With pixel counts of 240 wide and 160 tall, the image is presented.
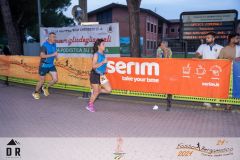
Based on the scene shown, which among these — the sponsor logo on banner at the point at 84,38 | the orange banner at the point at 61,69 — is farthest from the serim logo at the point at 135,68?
the sponsor logo on banner at the point at 84,38

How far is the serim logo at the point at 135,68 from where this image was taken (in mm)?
9008

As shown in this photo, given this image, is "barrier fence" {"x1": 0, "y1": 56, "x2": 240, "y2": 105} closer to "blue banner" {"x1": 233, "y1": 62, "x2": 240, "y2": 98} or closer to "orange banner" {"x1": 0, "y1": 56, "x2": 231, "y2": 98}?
"orange banner" {"x1": 0, "y1": 56, "x2": 231, "y2": 98}

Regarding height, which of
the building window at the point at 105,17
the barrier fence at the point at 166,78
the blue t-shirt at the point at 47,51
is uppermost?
the building window at the point at 105,17

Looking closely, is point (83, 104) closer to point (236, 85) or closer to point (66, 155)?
point (236, 85)

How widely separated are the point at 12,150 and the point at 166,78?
16.2 feet

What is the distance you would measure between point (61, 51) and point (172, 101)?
5682 mm

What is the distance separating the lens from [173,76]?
8766 mm

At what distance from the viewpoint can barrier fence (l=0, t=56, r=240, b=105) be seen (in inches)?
328

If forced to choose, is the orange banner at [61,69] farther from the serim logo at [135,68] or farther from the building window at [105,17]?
the building window at [105,17]

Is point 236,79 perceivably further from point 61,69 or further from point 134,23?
point 61,69

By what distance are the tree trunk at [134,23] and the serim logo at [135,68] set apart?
3221mm

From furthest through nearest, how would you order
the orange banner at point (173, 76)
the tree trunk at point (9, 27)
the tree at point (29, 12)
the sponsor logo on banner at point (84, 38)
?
the tree at point (29, 12), the tree trunk at point (9, 27), the sponsor logo on banner at point (84, 38), the orange banner at point (173, 76)

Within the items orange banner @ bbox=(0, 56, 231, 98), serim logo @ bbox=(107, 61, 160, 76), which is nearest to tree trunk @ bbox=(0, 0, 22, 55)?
orange banner @ bbox=(0, 56, 231, 98)
